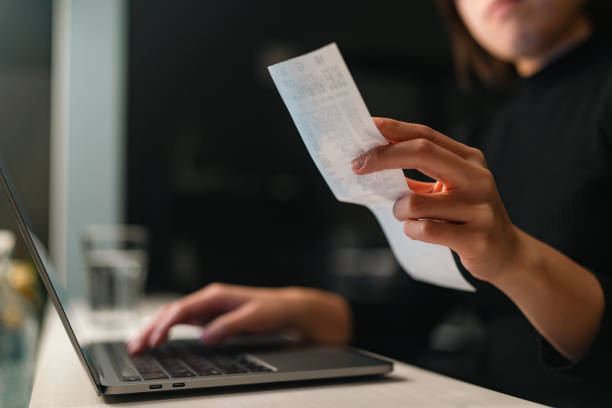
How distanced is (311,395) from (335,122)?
26 centimetres

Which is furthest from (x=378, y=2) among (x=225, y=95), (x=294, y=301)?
(x=294, y=301)

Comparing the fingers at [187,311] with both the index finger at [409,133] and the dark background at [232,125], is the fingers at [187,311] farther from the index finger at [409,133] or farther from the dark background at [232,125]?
the dark background at [232,125]

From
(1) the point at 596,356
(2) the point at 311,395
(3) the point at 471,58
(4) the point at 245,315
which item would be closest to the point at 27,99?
(3) the point at 471,58

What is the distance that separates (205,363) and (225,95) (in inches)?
63.4

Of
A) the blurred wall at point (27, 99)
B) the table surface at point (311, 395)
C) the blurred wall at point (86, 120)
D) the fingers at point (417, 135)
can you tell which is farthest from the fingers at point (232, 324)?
the blurred wall at point (27, 99)

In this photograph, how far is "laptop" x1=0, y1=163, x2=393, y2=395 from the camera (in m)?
0.53

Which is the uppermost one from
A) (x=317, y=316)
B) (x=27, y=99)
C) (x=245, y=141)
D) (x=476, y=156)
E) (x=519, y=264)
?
(x=27, y=99)

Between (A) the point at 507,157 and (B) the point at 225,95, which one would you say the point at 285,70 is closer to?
(A) the point at 507,157

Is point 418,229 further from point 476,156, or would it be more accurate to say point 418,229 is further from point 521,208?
point 521,208

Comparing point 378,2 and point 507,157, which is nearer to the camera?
point 507,157

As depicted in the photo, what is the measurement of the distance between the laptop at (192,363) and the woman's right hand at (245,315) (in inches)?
0.9

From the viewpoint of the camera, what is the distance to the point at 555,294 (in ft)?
2.07

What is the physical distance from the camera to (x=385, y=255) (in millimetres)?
2424

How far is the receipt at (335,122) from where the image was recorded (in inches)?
16.8
